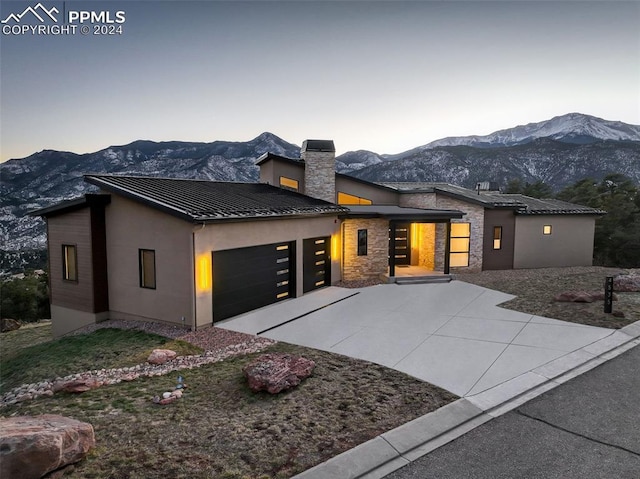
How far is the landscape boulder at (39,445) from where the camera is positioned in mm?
3588

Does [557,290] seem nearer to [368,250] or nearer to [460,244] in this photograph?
[460,244]

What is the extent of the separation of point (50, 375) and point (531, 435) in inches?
351

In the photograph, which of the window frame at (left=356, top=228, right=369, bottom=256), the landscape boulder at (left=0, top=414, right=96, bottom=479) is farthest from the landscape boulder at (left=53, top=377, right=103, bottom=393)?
the window frame at (left=356, top=228, right=369, bottom=256)

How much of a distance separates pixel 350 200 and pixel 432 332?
11.4 m

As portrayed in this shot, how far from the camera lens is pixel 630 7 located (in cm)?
2202

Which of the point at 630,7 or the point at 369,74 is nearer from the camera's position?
the point at 630,7

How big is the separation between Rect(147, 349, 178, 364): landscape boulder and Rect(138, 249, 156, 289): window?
318cm

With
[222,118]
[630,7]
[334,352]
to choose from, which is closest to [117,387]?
[334,352]

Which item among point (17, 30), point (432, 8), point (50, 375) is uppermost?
point (432, 8)

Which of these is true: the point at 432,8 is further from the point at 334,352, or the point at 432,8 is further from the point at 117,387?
the point at 117,387

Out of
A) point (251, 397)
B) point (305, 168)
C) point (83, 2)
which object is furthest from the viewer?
point (305, 168)

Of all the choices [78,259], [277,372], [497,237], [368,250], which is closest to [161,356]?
[277,372]

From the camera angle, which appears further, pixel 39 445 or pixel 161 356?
pixel 161 356

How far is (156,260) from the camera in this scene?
10.6m
